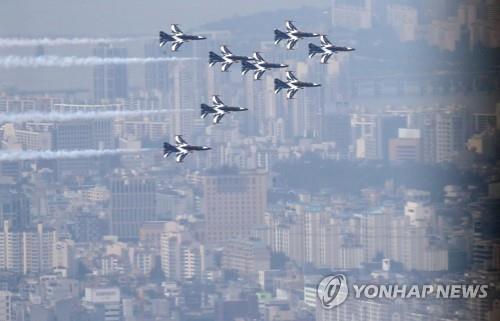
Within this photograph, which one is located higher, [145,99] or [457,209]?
[145,99]

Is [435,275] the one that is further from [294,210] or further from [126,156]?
[126,156]

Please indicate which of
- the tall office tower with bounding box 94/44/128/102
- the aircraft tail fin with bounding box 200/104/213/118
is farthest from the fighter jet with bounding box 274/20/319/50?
the tall office tower with bounding box 94/44/128/102

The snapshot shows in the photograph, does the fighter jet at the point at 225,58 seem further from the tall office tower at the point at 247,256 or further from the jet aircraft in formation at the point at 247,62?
the tall office tower at the point at 247,256

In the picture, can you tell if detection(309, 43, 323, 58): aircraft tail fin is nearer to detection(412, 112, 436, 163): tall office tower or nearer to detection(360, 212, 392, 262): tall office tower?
detection(412, 112, 436, 163): tall office tower

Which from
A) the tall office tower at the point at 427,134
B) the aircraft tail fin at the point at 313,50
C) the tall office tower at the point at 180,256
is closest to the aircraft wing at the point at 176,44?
the aircraft tail fin at the point at 313,50

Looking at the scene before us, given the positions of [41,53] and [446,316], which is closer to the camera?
[446,316]

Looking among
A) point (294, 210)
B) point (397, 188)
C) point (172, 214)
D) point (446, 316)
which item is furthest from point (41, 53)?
point (446, 316)

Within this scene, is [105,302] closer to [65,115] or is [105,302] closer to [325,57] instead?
[65,115]
